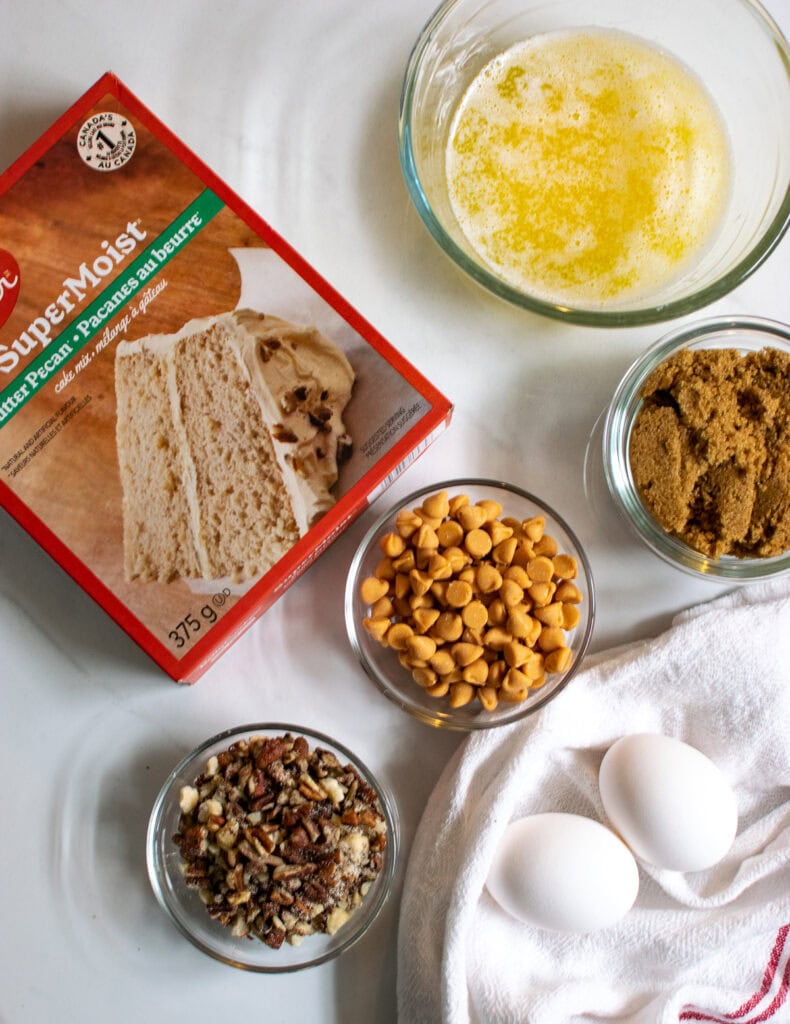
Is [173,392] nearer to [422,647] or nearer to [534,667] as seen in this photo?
[422,647]

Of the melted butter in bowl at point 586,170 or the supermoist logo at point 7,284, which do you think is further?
the melted butter in bowl at point 586,170

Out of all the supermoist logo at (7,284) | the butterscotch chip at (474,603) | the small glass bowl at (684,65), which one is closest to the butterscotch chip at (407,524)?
the butterscotch chip at (474,603)

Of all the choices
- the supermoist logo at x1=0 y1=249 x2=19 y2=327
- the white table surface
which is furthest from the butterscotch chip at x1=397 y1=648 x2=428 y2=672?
the supermoist logo at x1=0 y1=249 x2=19 y2=327

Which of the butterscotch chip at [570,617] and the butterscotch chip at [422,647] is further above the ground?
the butterscotch chip at [422,647]

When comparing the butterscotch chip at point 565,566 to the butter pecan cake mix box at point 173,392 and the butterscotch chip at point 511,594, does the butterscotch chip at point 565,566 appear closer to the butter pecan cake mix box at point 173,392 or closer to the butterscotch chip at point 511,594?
the butterscotch chip at point 511,594

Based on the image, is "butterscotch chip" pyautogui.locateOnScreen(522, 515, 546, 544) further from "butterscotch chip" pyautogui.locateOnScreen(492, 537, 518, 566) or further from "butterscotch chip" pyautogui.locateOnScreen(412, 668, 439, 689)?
"butterscotch chip" pyautogui.locateOnScreen(412, 668, 439, 689)

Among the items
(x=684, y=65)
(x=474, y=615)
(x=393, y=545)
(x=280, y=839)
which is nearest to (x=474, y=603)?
(x=474, y=615)
